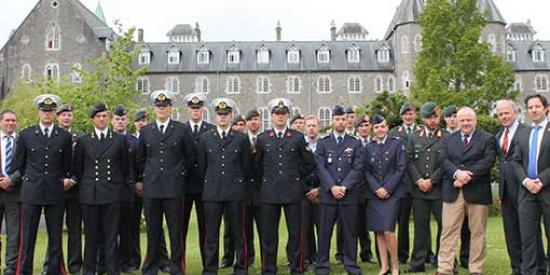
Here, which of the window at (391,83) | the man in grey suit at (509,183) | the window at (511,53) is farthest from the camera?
the window at (511,53)

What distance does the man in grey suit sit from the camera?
8172mm

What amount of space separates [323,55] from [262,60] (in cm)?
620

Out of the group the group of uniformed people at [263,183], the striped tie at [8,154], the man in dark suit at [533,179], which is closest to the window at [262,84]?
the group of uniformed people at [263,183]

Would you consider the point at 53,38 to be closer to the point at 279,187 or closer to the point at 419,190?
the point at 279,187

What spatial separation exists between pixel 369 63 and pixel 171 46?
66.3ft

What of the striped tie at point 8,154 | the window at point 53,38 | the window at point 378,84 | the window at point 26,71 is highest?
the window at point 53,38

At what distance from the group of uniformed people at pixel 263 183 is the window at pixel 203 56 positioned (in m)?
52.5

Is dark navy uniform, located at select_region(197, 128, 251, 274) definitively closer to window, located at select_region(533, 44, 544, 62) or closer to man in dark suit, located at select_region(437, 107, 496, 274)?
man in dark suit, located at select_region(437, 107, 496, 274)

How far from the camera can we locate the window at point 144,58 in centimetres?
6042

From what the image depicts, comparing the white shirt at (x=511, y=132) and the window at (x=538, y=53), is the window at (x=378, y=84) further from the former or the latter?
the white shirt at (x=511, y=132)

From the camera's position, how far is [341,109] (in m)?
8.67

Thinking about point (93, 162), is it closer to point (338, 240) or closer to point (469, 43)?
point (338, 240)

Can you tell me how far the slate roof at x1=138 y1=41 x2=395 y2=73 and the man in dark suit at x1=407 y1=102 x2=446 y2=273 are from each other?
51136mm

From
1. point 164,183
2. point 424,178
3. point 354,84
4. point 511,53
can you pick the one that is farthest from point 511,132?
point 511,53
